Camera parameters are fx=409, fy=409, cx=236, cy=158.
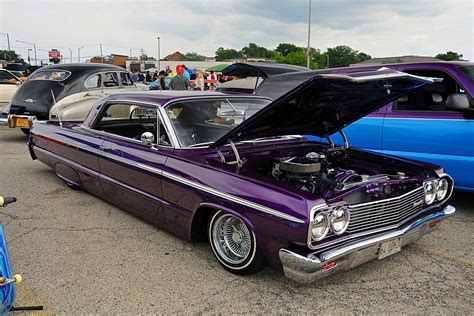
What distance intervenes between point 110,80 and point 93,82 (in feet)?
2.01

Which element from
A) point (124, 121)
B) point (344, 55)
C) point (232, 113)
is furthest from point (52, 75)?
point (344, 55)

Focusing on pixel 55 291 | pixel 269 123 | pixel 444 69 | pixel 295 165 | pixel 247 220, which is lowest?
pixel 55 291

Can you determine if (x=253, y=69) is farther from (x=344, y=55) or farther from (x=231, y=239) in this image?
(x=344, y=55)

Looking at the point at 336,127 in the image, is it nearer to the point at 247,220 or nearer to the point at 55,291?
the point at 247,220

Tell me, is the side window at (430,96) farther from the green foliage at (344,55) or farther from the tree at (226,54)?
the tree at (226,54)

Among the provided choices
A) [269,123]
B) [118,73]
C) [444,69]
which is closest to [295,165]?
[269,123]

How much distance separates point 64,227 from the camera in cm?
419

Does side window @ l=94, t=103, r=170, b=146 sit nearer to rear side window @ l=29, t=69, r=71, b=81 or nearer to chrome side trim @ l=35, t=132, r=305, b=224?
chrome side trim @ l=35, t=132, r=305, b=224

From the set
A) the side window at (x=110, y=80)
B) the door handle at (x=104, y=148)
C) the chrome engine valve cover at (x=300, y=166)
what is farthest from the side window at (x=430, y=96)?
the side window at (x=110, y=80)

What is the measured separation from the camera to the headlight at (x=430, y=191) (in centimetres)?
343

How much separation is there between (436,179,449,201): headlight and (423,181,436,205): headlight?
0.08 m

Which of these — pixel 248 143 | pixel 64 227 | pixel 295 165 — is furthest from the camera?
pixel 64 227

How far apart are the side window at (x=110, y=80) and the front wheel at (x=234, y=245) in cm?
769

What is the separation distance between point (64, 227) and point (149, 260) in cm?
126
